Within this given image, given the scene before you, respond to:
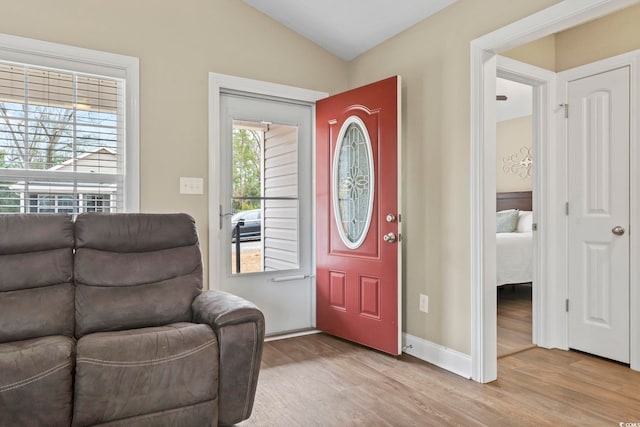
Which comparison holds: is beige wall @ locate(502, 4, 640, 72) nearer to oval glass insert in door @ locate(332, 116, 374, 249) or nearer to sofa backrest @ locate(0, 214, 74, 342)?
oval glass insert in door @ locate(332, 116, 374, 249)

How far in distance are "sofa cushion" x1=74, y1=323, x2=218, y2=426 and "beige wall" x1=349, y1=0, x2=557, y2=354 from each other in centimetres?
159

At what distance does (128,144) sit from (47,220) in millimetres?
773

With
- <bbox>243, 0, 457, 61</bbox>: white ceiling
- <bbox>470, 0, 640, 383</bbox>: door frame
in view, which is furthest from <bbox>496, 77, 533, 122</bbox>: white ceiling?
<bbox>470, 0, 640, 383</bbox>: door frame

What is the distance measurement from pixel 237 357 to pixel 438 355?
1503 millimetres

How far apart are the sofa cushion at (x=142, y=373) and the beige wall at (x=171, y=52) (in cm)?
124

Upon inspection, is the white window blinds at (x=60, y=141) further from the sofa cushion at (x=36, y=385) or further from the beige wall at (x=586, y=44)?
the beige wall at (x=586, y=44)

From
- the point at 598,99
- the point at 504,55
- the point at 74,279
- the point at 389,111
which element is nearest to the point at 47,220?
the point at 74,279

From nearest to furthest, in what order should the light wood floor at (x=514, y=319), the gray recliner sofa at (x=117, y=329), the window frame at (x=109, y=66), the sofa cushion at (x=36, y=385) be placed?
the sofa cushion at (x=36, y=385) → the gray recliner sofa at (x=117, y=329) → the window frame at (x=109, y=66) → the light wood floor at (x=514, y=319)

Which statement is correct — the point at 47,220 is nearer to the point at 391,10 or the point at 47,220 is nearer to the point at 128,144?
the point at 128,144

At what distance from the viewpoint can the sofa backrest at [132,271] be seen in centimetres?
214

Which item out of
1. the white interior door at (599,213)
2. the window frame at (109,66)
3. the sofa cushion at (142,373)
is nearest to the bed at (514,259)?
the white interior door at (599,213)

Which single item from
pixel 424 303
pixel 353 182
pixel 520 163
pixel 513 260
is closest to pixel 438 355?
pixel 424 303

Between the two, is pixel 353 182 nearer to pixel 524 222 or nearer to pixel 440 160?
pixel 440 160

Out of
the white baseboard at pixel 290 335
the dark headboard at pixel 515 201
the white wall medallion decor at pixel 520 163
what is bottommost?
the white baseboard at pixel 290 335
